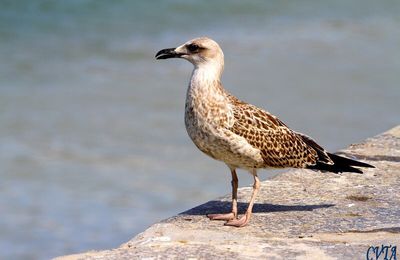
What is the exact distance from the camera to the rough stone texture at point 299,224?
178 inches

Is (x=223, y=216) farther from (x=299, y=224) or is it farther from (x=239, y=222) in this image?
(x=299, y=224)

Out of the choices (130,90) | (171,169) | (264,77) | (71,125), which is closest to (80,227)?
(171,169)

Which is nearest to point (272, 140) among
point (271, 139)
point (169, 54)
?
point (271, 139)

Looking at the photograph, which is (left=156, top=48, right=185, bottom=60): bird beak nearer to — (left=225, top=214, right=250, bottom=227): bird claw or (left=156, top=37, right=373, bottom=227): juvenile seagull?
(left=156, top=37, right=373, bottom=227): juvenile seagull

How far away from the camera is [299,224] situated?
507cm

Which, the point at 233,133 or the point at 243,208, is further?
the point at 243,208

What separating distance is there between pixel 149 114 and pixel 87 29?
493 cm

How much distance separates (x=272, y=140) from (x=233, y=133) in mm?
285

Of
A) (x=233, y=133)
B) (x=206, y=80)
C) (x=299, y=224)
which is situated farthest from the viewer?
(x=206, y=80)

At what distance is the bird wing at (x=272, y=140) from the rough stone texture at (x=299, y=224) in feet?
0.61

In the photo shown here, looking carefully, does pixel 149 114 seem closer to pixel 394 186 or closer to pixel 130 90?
pixel 130 90

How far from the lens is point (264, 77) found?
13.1m

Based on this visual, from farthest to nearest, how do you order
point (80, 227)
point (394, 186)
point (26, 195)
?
point (26, 195)
point (80, 227)
point (394, 186)

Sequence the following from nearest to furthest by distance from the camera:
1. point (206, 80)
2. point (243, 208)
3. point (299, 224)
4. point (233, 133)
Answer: point (299, 224) < point (233, 133) < point (206, 80) < point (243, 208)
